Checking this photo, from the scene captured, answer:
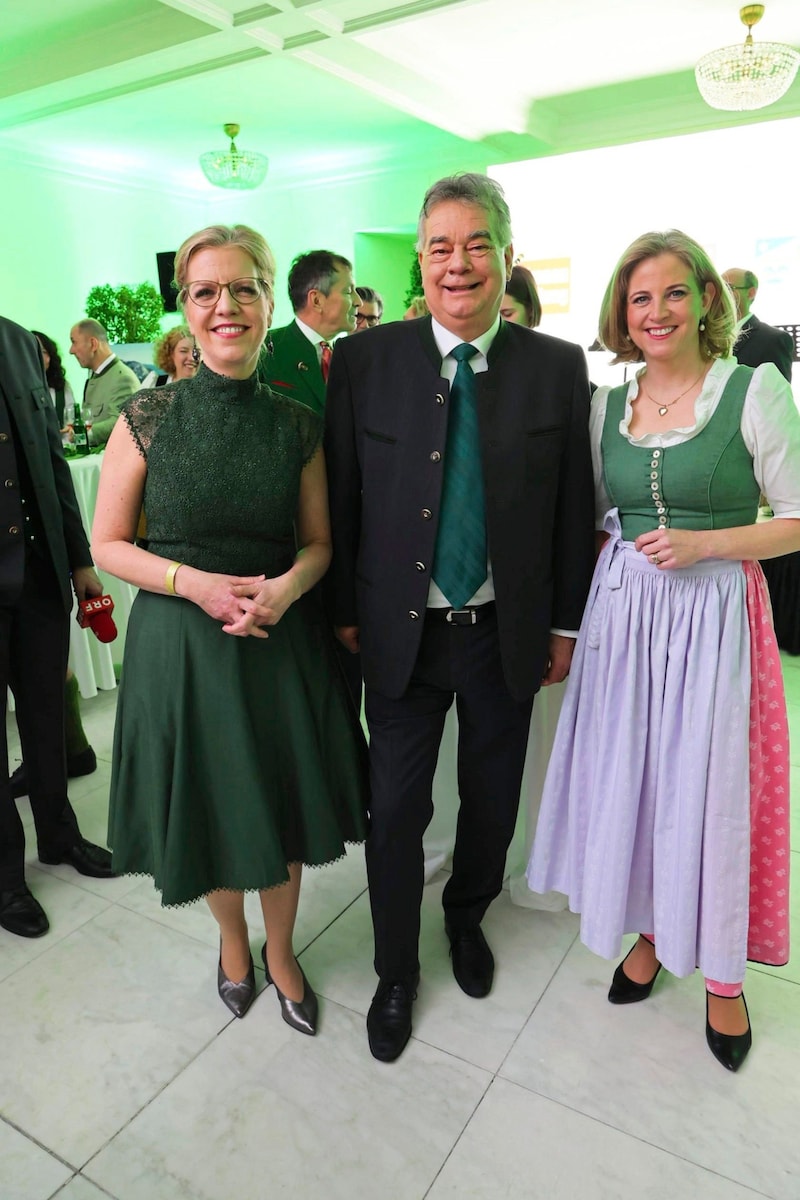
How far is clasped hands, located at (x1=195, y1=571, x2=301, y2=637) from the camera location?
4.80ft

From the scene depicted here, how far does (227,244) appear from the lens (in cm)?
→ 146

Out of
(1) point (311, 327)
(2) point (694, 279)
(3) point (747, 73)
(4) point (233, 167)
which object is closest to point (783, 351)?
(3) point (747, 73)

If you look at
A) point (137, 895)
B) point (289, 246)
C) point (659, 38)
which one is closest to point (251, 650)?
point (137, 895)

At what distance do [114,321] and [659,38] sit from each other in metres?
5.15

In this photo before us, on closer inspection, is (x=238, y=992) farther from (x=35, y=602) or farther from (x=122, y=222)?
(x=122, y=222)

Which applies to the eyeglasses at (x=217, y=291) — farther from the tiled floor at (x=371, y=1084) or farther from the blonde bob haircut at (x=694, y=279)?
the tiled floor at (x=371, y=1084)

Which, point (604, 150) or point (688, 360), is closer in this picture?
point (688, 360)

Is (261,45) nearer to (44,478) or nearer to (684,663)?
(44,478)

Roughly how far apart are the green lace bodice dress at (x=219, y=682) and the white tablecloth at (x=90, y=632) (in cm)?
194

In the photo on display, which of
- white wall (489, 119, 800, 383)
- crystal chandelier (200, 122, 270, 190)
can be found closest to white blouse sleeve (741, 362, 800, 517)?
white wall (489, 119, 800, 383)

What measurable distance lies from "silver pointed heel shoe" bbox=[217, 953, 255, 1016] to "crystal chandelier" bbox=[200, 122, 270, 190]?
6295mm

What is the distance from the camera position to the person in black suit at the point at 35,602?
2057 millimetres

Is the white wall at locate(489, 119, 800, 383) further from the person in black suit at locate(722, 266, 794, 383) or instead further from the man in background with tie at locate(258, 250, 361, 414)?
the man in background with tie at locate(258, 250, 361, 414)

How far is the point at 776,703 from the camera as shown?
1614mm
